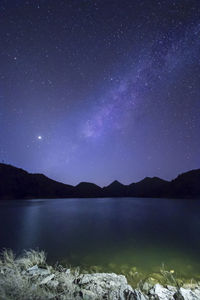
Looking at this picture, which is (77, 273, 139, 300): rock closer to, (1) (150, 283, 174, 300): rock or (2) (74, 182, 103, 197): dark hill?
(1) (150, 283, 174, 300): rock

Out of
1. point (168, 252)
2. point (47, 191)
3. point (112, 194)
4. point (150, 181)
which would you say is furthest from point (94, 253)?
point (150, 181)

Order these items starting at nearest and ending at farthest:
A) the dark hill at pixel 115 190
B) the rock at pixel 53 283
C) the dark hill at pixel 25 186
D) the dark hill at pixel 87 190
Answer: the rock at pixel 53 283 < the dark hill at pixel 25 186 < the dark hill at pixel 87 190 < the dark hill at pixel 115 190

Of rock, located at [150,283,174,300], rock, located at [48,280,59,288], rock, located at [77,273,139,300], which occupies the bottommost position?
rock, located at [150,283,174,300]

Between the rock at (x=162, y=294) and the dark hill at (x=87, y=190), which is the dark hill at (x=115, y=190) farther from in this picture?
the rock at (x=162, y=294)

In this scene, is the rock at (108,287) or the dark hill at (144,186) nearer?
the rock at (108,287)

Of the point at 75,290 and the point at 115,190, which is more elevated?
the point at 115,190

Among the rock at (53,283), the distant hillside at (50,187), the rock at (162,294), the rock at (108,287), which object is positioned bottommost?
the rock at (162,294)

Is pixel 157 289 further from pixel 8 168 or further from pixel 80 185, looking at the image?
pixel 80 185

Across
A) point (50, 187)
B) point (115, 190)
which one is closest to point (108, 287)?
point (50, 187)

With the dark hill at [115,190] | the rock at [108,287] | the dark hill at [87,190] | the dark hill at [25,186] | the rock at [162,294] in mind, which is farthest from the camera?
the dark hill at [115,190]

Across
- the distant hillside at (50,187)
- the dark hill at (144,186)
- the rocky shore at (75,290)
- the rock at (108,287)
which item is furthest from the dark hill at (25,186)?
the rock at (108,287)

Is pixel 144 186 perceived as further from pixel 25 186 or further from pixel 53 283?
pixel 53 283

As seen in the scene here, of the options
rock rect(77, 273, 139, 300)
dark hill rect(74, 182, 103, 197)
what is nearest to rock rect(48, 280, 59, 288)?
rock rect(77, 273, 139, 300)

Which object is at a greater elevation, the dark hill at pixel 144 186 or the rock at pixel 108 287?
the dark hill at pixel 144 186
